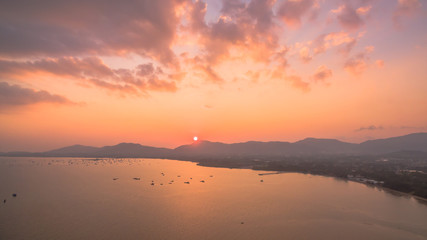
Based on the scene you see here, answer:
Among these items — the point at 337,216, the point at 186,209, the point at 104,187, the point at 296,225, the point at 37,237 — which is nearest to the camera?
the point at 37,237

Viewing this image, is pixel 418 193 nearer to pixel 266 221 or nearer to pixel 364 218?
pixel 364 218

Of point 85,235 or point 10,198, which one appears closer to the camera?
point 85,235

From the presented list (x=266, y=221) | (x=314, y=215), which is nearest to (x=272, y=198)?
(x=314, y=215)

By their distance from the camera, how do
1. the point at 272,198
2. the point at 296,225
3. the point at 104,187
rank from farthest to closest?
the point at 104,187 → the point at 272,198 → the point at 296,225

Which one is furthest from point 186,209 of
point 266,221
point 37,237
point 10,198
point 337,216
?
point 10,198

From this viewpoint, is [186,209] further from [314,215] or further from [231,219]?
[314,215]

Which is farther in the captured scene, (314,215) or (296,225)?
(314,215)

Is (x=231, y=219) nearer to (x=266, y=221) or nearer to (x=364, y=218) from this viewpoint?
(x=266, y=221)

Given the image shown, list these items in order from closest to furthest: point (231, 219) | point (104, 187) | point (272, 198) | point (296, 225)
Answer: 1. point (296, 225)
2. point (231, 219)
3. point (272, 198)
4. point (104, 187)

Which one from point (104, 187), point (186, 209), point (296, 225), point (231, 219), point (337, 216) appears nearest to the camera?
point (296, 225)
